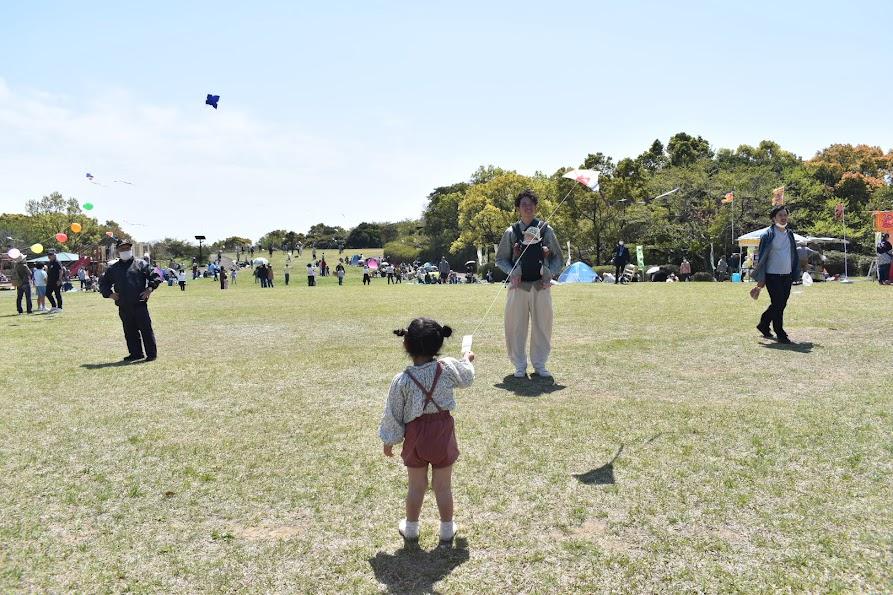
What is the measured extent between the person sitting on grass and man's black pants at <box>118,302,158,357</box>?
23.6 feet

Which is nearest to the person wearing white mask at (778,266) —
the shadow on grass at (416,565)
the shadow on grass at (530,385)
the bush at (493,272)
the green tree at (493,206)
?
the shadow on grass at (530,385)

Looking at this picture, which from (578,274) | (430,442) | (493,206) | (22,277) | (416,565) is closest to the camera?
(416,565)

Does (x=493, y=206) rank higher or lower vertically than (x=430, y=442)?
higher

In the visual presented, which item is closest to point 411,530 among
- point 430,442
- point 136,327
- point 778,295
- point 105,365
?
point 430,442

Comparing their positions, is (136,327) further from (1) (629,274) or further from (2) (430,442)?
(1) (629,274)

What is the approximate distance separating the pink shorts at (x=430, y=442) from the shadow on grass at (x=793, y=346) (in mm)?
6919

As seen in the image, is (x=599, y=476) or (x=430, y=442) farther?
(x=599, y=476)

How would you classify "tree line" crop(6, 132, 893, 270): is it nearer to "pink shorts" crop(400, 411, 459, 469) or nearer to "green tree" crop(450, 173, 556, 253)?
"green tree" crop(450, 173, 556, 253)

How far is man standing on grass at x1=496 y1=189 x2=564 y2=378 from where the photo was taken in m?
7.27

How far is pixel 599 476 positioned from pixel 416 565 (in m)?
1.59

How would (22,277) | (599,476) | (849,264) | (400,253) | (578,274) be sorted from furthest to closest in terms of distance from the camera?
1. (400,253)
2. (849,264)
3. (578,274)
4. (22,277)
5. (599,476)

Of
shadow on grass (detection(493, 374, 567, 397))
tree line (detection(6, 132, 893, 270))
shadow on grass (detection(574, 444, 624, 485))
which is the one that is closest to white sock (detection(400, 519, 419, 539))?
shadow on grass (detection(574, 444, 624, 485))

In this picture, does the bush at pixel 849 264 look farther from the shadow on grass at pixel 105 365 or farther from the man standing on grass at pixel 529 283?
the shadow on grass at pixel 105 365

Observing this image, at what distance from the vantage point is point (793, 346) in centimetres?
889
